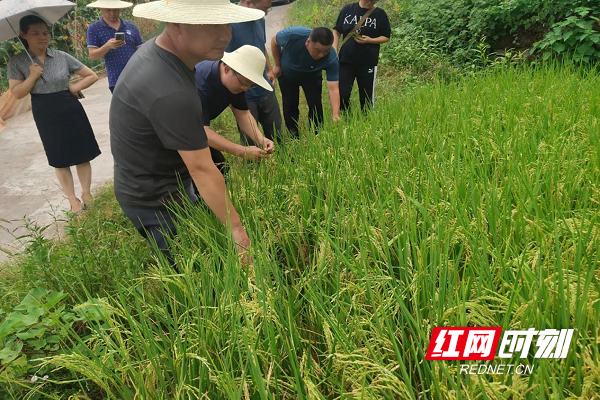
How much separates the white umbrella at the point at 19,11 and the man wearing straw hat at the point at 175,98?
1.94m

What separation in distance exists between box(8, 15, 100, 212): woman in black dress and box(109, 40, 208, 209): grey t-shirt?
1.82 metres

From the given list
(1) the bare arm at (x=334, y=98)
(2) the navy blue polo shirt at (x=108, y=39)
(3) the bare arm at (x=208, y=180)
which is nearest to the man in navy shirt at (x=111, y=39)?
(2) the navy blue polo shirt at (x=108, y=39)

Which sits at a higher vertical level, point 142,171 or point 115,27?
point 115,27

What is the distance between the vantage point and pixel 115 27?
13.0 feet

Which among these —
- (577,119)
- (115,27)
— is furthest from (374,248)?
(115,27)

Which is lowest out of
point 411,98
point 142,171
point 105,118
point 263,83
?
point 105,118

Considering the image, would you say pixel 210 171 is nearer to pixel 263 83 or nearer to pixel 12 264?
pixel 263 83

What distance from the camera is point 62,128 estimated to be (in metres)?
3.47

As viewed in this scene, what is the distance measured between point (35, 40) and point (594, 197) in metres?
3.72

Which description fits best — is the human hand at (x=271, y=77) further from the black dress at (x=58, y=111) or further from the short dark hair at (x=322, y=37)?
the black dress at (x=58, y=111)

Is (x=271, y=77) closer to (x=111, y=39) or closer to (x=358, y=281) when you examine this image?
(x=111, y=39)

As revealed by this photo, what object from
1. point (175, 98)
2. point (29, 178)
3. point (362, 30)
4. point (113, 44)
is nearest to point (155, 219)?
point (175, 98)

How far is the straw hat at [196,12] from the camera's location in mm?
1572

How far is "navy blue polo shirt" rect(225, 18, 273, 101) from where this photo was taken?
325cm
